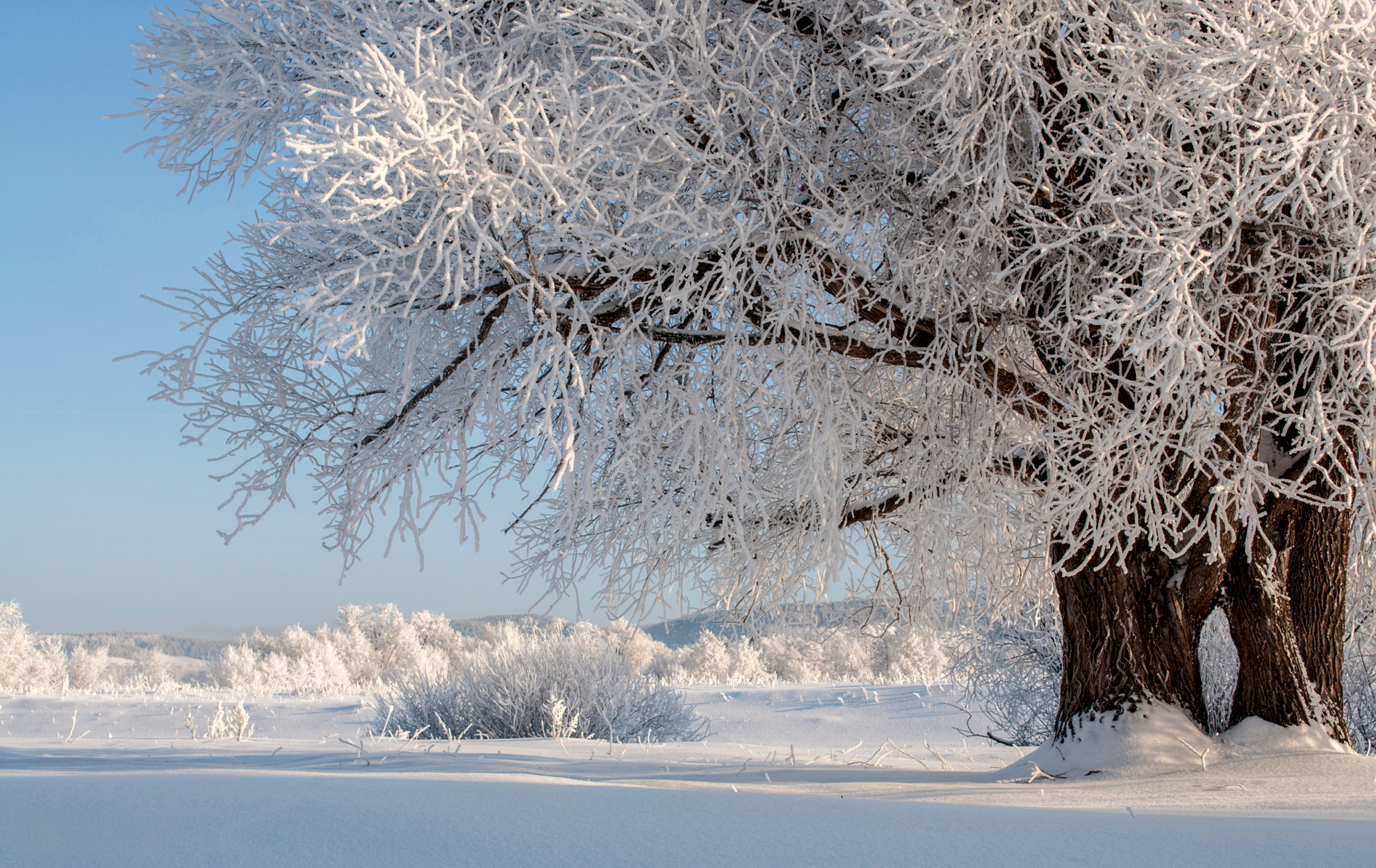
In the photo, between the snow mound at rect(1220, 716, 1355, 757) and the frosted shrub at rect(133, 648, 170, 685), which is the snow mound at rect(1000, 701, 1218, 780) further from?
the frosted shrub at rect(133, 648, 170, 685)

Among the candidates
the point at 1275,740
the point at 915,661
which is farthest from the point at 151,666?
the point at 1275,740

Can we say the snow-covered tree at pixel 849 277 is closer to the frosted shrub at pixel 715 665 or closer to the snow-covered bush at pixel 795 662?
the snow-covered bush at pixel 795 662

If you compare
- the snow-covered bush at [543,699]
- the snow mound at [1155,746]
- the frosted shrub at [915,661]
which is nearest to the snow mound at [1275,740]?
the snow mound at [1155,746]

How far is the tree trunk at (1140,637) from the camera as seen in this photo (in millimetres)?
5145

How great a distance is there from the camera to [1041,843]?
86.8 inches

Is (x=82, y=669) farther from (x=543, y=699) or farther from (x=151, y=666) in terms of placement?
(x=543, y=699)

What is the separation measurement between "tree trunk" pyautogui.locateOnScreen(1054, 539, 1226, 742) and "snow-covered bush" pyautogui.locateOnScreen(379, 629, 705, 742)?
4.57 m

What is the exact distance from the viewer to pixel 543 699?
9422mm

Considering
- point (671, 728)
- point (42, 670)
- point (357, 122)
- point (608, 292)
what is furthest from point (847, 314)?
point (42, 670)

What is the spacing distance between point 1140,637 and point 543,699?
592cm

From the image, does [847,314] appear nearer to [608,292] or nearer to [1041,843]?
[608,292]

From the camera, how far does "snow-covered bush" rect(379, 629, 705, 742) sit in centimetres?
925

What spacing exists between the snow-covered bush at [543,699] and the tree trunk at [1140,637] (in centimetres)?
457

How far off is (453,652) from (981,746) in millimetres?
25932
